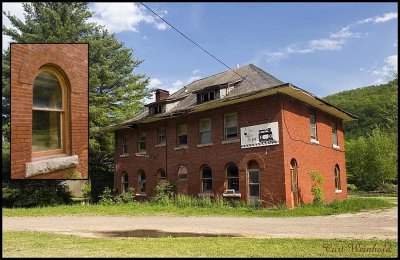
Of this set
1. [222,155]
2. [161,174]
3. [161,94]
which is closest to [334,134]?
[222,155]

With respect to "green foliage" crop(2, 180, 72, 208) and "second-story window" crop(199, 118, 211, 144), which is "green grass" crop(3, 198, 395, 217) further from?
"green foliage" crop(2, 180, 72, 208)

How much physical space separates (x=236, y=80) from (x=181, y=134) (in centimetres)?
488

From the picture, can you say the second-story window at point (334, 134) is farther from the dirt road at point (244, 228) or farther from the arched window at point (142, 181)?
the arched window at point (142, 181)

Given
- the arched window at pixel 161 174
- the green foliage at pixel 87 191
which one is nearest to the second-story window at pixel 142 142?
the arched window at pixel 161 174

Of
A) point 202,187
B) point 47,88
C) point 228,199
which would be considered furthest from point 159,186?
point 47,88

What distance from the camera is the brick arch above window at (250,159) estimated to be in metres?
19.8

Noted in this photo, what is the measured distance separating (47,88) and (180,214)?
14367mm

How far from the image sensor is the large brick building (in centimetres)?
1959

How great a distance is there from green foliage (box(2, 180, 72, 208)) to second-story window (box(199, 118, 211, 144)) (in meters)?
11.2

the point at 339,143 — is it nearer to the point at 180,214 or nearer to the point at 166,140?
the point at 166,140

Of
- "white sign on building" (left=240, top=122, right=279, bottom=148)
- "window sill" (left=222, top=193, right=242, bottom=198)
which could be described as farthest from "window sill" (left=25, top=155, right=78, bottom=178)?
"window sill" (left=222, top=193, right=242, bottom=198)

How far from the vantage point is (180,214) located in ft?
60.8

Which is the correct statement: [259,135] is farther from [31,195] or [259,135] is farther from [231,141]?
[31,195]

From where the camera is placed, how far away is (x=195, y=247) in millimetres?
8742
